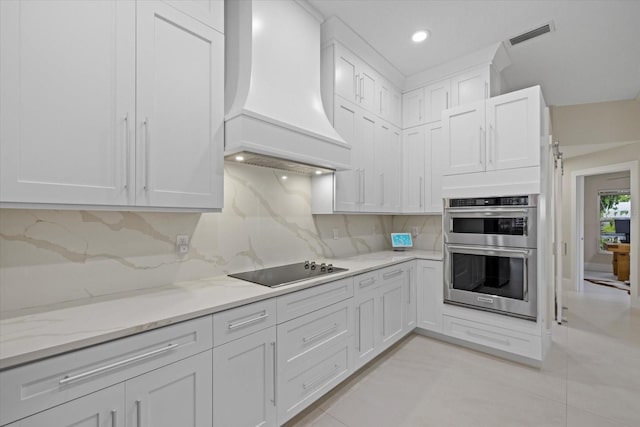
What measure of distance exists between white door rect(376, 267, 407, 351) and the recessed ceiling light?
2214 millimetres

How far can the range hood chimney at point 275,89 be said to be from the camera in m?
1.74

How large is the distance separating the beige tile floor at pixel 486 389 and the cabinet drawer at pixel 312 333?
459mm

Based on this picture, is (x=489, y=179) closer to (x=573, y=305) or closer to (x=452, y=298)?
(x=452, y=298)

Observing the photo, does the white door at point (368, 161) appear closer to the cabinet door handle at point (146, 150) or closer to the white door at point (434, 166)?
the white door at point (434, 166)

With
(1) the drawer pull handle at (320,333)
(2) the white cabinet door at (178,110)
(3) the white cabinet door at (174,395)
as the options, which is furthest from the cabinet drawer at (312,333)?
(2) the white cabinet door at (178,110)

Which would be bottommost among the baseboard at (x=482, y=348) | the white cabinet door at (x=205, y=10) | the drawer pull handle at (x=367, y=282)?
the baseboard at (x=482, y=348)

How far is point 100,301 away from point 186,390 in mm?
629

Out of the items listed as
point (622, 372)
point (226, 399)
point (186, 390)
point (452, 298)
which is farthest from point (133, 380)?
point (622, 372)

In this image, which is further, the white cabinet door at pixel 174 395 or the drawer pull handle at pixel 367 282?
the drawer pull handle at pixel 367 282

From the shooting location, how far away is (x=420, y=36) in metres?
2.69

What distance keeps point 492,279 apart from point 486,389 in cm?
95

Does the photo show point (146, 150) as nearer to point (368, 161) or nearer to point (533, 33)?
point (368, 161)

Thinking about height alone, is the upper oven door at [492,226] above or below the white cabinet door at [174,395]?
above

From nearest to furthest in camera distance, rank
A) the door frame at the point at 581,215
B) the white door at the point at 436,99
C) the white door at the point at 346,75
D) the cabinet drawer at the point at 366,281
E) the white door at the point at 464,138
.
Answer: the cabinet drawer at the point at 366,281 → the white door at the point at 346,75 → the white door at the point at 464,138 → the white door at the point at 436,99 → the door frame at the point at 581,215
